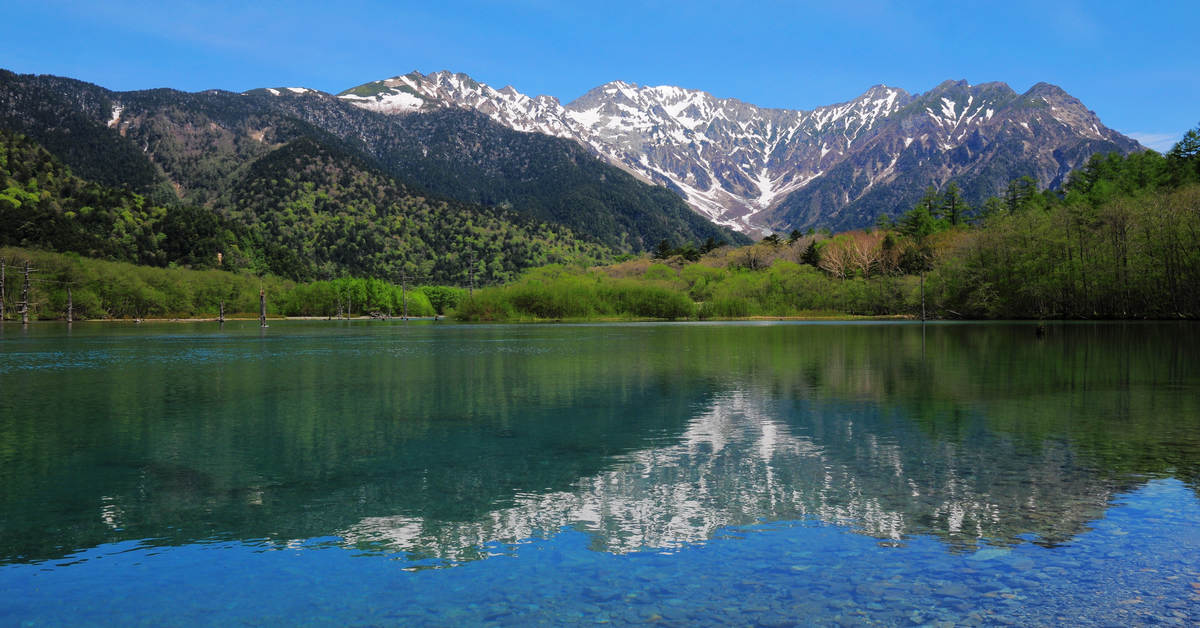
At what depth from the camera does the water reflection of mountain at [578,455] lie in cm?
1033

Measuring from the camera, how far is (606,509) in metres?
11.0

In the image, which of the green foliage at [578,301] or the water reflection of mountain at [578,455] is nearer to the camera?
the water reflection of mountain at [578,455]

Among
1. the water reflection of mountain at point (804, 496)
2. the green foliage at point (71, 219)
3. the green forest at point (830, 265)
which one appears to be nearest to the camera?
the water reflection of mountain at point (804, 496)

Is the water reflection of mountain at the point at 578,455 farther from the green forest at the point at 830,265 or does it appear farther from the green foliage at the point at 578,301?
the green foliage at the point at 578,301

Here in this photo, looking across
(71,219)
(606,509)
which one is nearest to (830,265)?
(606,509)

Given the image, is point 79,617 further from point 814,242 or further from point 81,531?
point 814,242

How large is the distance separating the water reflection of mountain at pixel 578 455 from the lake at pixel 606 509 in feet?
0.28

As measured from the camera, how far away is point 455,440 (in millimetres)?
16938

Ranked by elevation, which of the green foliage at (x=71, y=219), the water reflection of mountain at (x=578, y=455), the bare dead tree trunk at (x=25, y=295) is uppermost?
the green foliage at (x=71, y=219)

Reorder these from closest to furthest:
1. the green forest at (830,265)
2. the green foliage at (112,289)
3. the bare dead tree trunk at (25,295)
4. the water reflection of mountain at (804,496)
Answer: the water reflection of mountain at (804,496), the green forest at (830,265), the bare dead tree trunk at (25,295), the green foliage at (112,289)

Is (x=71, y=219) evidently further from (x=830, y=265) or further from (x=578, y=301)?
(x=830, y=265)

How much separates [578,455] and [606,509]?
159 inches

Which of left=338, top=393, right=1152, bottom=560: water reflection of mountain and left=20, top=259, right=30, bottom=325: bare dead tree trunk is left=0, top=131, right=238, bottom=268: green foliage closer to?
left=20, top=259, right=30, bottom=325: bare dead tree trunk

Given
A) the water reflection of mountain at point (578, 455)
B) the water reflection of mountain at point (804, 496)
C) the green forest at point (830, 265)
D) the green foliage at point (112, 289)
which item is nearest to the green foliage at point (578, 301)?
the green forest at point (830, 265)
